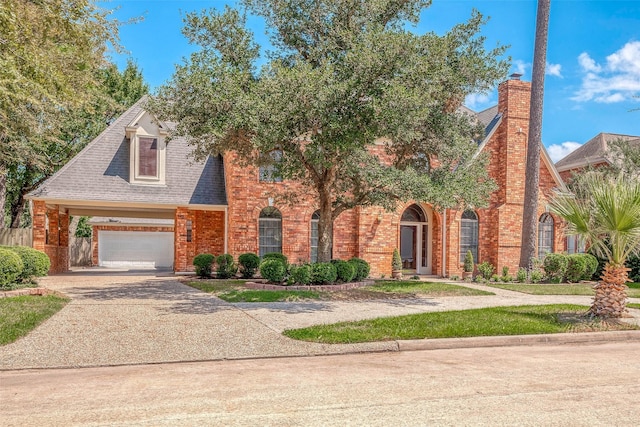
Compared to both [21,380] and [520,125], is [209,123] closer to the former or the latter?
[21,380]

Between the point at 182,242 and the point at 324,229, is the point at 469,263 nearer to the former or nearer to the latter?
the point at 324,229

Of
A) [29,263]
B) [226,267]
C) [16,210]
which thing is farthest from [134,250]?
[29,263]

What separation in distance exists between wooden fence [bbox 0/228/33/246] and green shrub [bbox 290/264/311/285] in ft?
42.7

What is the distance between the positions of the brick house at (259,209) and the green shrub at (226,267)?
1275 millimetres

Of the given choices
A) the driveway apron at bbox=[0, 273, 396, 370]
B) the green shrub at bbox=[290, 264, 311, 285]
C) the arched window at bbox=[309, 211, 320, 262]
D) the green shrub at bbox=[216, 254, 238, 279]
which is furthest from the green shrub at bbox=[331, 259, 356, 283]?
the arched window at bbox=[309, 211, 320, 262]

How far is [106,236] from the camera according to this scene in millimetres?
29719

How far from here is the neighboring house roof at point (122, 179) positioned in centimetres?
1819

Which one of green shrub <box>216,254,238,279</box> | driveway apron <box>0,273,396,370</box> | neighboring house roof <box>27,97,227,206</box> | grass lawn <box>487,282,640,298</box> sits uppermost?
neighboring house roof <box>27,97,227,206</box>

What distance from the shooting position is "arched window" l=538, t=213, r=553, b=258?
21484 millimetres

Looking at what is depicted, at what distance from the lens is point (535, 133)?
57.8ft

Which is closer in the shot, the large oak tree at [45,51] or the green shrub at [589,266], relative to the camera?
the large oak tree at [45,51]

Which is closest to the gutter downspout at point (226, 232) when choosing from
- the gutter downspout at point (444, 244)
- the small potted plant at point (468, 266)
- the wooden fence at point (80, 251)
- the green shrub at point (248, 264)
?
the green shrub at point (248, 264)

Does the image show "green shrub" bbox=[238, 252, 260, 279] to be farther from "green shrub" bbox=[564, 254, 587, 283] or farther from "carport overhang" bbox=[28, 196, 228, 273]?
"green shrub" bbox=[564, 254, 587, 283]

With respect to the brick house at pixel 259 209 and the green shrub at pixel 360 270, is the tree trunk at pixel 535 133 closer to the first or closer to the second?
the brick house at pixel 259 209
